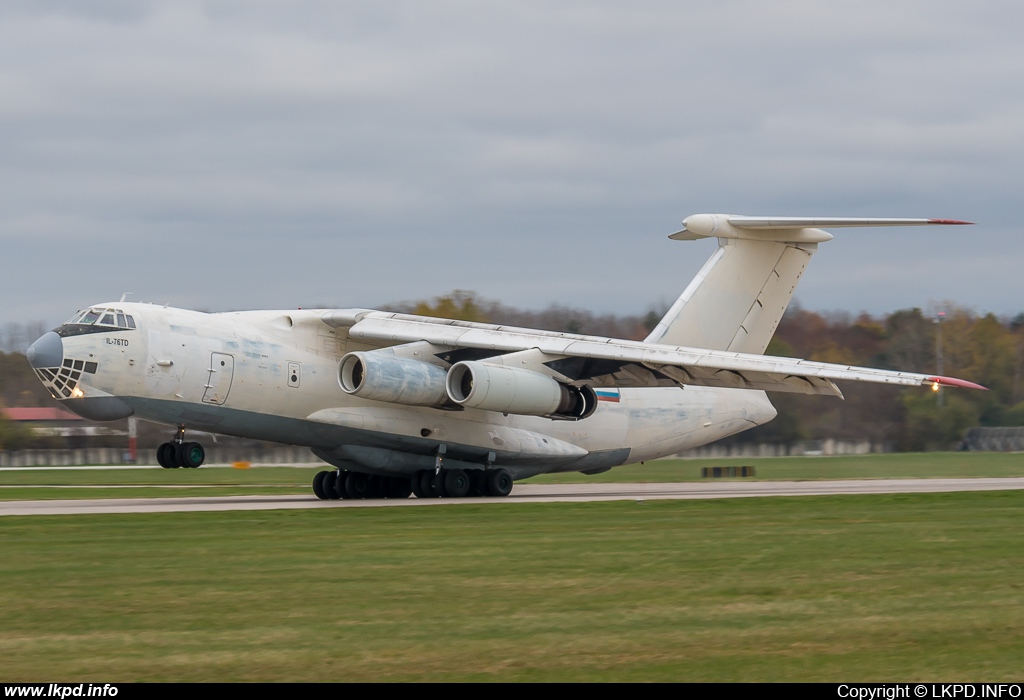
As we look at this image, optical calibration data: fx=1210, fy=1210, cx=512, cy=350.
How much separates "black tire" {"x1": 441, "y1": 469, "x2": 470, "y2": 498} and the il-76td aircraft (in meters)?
0.02

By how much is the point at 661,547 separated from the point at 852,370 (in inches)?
292

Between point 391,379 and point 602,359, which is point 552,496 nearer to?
point 602,359

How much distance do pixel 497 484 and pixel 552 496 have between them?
0.97m

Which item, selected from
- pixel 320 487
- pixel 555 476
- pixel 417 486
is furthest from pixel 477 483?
pixel 555 476

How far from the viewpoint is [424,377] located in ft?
56.3

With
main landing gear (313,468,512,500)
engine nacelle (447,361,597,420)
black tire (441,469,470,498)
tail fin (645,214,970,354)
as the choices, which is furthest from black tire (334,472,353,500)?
tail fin (645,214,970,354)

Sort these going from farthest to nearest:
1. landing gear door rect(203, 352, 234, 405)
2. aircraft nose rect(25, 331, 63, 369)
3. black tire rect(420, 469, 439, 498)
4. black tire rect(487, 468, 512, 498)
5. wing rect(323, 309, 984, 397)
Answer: black tire rect(487, 468, 512, 498) → black tire rect(420, 469, 439, 498) → wing rect(323, 309, 984, 397) → landing gear door rect(203, 352, 234, 405) → aircraft nose rect(25, 331, 63, 369)

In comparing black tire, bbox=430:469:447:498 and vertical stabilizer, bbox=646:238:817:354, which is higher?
vertical stabilizer, bbox=646:238:817:354

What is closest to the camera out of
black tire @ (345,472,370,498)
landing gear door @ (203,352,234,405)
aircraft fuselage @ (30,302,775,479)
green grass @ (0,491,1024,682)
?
green grass @ (0,491,1024,682)

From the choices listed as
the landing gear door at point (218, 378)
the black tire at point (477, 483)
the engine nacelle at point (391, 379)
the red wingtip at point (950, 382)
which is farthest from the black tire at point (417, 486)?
the red wingtip at point (950, 382)

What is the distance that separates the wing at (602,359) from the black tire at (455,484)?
1.72 metres

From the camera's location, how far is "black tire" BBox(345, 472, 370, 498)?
1897 centimetres

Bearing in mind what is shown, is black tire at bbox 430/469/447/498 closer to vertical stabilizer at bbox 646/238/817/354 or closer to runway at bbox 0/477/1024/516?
runway at bbox 0/477/1024/516

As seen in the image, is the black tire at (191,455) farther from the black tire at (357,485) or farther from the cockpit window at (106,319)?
the black tire at (357,485)
